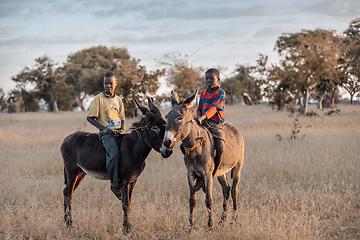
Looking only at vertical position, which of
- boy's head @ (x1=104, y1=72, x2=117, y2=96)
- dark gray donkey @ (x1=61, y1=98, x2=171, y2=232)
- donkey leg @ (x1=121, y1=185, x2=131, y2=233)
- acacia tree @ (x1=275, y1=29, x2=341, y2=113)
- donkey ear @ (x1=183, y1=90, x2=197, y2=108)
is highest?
acacia tree @ (x1=275, y1=29, x2=341, y2=113)

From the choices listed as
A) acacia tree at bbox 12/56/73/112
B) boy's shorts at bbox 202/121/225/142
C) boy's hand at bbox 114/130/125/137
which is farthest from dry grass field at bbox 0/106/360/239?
acacia tree at bbox 12/56/73/112

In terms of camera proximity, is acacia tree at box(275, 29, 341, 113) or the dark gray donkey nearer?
the dark gray donkey

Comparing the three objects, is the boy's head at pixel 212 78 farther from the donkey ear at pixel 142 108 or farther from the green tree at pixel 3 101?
the green tree at pixel 3 101

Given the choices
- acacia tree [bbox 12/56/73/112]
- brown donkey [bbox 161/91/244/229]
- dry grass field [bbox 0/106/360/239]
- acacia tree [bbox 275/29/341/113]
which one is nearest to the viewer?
brown donkey [bbox 161/91/244/229]

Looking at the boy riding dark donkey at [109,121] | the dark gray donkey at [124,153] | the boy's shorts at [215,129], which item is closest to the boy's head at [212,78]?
the boy's shorts at [215,129]

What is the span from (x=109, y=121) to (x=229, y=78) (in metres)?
59.1

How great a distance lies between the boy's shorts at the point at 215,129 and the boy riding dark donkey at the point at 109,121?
147 centimetres

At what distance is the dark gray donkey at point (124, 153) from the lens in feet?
15.5

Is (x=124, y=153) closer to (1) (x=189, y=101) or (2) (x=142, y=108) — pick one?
(2) (x=142, y=108)

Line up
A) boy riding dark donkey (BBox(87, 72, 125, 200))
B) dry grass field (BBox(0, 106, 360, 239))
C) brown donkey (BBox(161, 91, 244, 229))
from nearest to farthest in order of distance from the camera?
brown donkey (BBox(161, 91, 244, 229)) < boy riding dark donkey (BBox(87, 72, 125, 200)) < dry grass field (BBox(0, 106, 360, 239))

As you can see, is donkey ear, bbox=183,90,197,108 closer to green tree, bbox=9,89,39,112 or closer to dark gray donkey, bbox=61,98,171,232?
dark gray donkey, bbox=61,98,171,232

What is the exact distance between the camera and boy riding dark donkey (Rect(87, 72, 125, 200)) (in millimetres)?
4934

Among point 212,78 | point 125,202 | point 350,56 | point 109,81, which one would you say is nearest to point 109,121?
point 109,81

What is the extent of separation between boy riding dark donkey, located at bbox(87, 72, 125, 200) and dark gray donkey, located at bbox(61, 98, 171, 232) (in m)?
0.11
